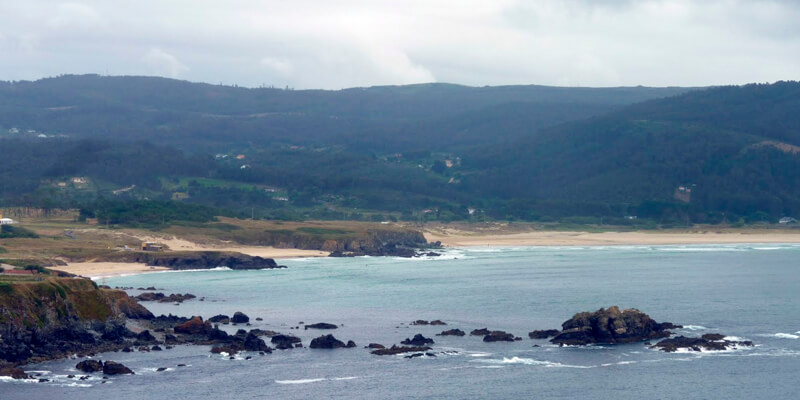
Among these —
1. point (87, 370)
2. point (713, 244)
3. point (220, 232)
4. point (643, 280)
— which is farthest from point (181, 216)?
point (87, 370)

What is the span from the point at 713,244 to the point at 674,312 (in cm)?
9176

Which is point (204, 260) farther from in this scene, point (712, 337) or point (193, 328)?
point (712, 337)

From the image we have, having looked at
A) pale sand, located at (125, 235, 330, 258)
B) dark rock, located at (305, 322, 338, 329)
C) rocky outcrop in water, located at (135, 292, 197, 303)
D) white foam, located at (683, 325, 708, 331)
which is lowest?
dark rock, located at (305, 322, 338, 329)

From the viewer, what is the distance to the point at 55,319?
187ft

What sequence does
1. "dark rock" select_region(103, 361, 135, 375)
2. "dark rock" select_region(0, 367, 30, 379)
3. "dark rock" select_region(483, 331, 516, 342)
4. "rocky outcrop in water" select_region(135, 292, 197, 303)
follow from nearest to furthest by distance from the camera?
1. "dark rock" select_region(0, 367, 30, 379)
2. "dark rock" select_region(103, 361, 135, 375)
3. "dark rock" select_region(483, 331, 516, 342)
4. "rocky outcrop in water" select_region(135, 292, 197, 303)

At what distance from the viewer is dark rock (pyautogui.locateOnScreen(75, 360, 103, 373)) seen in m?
51.6

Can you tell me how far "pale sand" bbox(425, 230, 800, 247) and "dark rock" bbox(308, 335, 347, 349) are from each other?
9943 cm

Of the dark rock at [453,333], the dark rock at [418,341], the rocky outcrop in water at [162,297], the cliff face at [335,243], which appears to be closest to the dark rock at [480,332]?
the dark rock at [453,333]

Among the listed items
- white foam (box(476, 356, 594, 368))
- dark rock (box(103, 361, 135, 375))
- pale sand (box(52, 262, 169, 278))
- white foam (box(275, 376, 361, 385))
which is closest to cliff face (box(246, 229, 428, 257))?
pale sand (box(52, 262, 169, 278))

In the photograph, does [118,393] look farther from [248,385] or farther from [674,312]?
[674,312]

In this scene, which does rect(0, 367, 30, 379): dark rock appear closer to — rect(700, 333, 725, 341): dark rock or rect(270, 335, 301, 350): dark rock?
rect(270, 335, 301, 350): dark rock

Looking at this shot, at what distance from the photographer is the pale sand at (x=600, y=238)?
163 meters

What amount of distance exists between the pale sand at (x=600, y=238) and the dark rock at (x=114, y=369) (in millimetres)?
109863

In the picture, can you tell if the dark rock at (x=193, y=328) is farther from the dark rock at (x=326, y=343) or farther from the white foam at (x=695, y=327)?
the white foam at (x=695, y=327)
